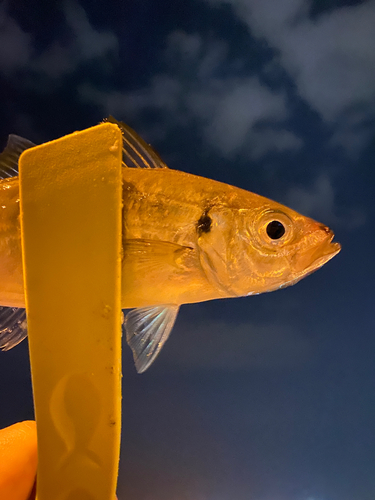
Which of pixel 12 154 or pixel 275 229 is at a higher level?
pixel 12 154

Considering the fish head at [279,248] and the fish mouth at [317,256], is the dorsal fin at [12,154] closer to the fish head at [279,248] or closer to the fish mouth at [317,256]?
the fish head at [279,248]

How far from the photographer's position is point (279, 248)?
2.24 ft

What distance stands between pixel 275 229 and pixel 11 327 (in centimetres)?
54

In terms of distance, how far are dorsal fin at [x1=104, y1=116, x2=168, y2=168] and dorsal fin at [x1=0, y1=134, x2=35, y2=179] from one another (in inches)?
6.9

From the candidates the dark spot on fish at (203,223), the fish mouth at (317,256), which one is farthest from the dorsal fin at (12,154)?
the fish mouth at (317,256)

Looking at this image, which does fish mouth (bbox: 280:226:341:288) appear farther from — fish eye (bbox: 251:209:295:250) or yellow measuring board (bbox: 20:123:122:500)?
yellow measuring board (bbox: 20:123:122:500)

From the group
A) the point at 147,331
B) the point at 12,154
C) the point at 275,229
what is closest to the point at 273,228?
the point at 275,229

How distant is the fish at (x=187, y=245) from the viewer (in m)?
0.64

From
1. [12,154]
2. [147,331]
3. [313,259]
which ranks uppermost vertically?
[12,154]

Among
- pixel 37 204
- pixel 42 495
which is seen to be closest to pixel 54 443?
pixel 42 495

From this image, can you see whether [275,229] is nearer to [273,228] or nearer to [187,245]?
[273,228]

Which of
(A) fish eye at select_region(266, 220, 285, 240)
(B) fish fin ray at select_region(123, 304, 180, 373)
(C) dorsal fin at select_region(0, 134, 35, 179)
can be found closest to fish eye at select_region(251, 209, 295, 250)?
(A) fish eye at select_region(266, 220, 285, 240)

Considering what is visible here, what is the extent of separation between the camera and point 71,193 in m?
0.53

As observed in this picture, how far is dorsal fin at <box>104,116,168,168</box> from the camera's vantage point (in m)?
0.72
